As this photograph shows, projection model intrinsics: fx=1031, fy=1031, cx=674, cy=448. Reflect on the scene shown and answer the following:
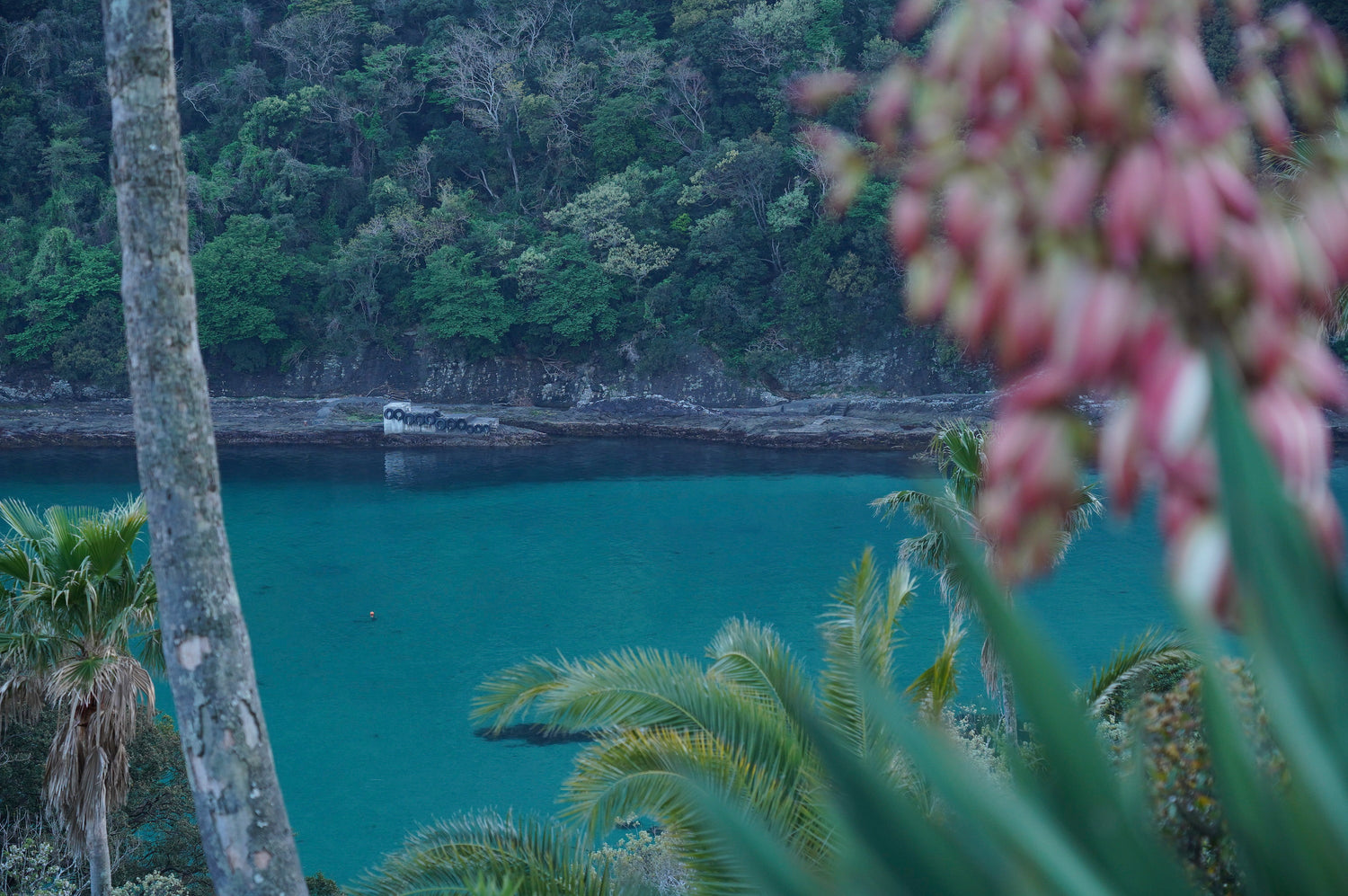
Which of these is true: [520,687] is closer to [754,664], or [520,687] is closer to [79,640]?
[754,664]

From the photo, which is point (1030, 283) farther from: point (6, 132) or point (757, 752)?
point (6, 132)

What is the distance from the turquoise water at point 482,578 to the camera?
400 inches

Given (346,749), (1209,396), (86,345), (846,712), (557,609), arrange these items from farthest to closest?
(86,345) < (557,609) < (346,749) < (846,712) < (1209,396)

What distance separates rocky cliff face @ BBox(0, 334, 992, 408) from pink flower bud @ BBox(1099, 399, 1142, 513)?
22.2m

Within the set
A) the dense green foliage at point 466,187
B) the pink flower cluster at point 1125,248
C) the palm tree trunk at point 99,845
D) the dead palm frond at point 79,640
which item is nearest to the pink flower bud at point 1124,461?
the pink flower cluster at point 1125,248

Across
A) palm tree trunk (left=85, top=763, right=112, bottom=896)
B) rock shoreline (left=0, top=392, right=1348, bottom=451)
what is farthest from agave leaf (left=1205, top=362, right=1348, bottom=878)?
rock shoreline (left=0, top=392, right=1348, bottom=451)

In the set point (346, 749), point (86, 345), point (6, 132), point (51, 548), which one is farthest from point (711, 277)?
point (51, 548)

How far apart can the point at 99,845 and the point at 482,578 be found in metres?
9.70

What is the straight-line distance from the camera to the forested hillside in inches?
959

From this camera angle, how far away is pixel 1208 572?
663 mm

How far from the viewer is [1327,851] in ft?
2.40

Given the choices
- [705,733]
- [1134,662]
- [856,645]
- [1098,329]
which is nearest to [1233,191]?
[1098,329]

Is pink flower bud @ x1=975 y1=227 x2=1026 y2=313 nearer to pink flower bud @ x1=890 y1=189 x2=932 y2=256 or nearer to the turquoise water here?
pink flower bud @ x1=890 y1=189 x2=932 y2=256

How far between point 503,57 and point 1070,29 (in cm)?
2840
